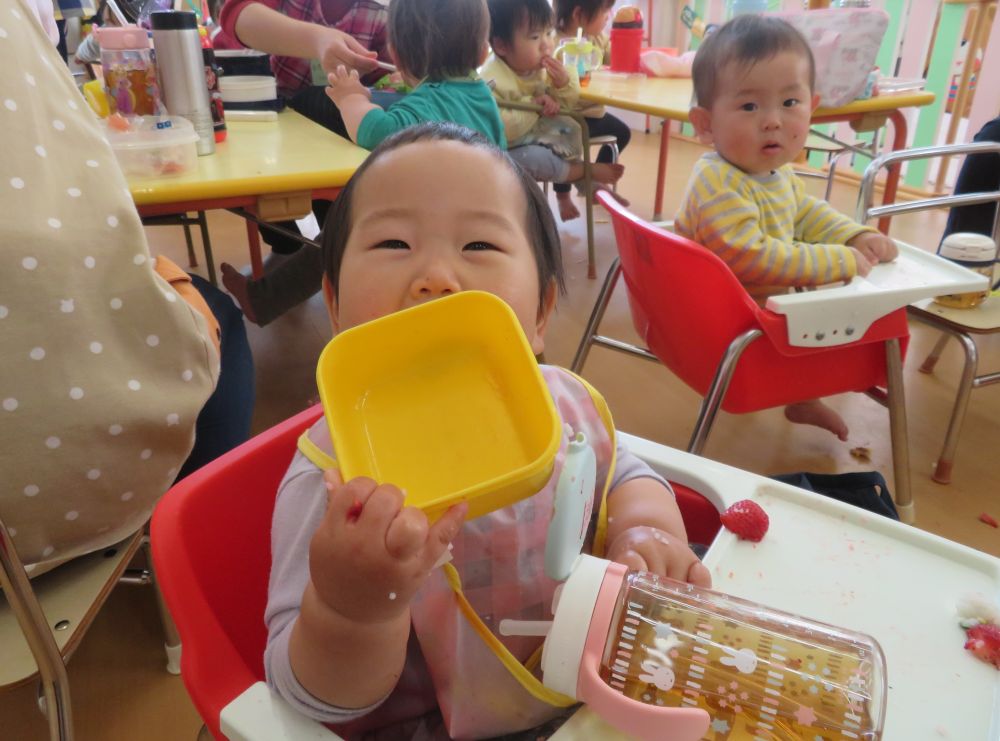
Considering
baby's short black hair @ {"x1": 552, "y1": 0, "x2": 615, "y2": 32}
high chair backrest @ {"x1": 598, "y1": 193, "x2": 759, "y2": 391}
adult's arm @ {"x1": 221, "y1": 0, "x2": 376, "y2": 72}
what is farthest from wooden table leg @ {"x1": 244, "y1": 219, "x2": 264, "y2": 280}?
baby's short black hair @ {"x1": 552, "y1": 0, "x2": 615, "y2": 32}

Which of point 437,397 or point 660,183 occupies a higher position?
point 437,397

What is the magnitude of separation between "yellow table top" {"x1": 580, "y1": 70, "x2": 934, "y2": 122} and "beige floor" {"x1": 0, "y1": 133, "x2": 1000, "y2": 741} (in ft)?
2.36

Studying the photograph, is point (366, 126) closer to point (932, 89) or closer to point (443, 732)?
point (443, 732)

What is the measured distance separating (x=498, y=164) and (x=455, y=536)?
0.40 m

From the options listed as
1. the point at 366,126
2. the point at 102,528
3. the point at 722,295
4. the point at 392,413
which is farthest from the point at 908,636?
the point at 366,126

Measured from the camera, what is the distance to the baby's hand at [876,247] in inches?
56.4

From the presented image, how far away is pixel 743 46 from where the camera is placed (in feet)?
5.06

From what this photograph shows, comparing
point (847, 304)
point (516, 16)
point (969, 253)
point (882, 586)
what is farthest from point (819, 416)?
point (516, 16)

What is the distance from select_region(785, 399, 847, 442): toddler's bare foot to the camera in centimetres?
193

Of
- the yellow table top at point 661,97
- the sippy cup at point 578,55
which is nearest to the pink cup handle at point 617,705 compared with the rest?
the yellow table top at point 661,97

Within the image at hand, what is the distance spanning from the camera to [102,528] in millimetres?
850

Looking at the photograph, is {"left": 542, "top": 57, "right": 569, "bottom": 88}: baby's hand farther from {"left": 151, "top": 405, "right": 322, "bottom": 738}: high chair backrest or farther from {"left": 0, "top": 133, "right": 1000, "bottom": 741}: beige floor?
{"left": 151, "top": 405, "right": 322, "bottom": 738}: high chair backrest

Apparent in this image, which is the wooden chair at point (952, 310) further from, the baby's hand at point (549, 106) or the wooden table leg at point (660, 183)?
the wooden table leg at point (660, 183)

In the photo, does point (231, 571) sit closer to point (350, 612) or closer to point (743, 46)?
point (350, 612)
